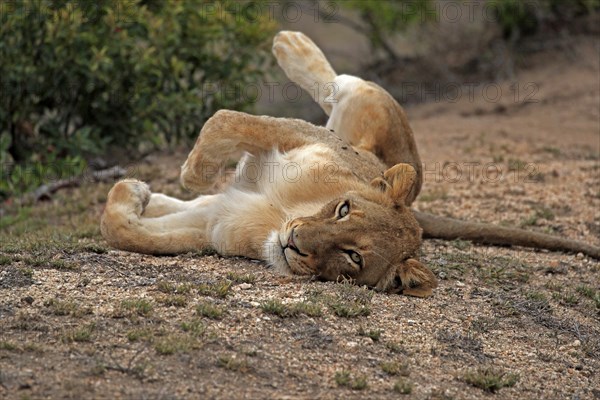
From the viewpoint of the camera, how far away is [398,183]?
577 cm

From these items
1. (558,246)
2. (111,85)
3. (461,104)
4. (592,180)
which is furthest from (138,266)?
(461,104)

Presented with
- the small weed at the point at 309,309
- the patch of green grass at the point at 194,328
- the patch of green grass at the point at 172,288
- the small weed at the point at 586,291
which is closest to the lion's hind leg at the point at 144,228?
the patch of green grass at the point at 172,288

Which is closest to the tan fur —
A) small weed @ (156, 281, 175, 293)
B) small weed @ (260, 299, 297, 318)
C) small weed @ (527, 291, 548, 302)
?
small weed @ (260, 299, 297, 318)

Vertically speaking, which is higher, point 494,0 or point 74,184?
point 494,0

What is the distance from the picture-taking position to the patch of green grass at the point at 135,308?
15.8ft

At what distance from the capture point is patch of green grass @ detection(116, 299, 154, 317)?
4.83 metres

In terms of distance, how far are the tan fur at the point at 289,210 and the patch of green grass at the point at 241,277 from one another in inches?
9.2

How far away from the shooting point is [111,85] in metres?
9.98

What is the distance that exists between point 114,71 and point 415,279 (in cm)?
513

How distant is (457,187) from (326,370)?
4781mm

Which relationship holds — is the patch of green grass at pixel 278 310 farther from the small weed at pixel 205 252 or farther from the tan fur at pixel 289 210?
the small weed at pixel 205 252

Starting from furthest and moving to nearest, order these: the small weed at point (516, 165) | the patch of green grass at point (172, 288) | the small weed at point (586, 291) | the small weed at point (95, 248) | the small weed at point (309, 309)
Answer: the small weed at point (516, 165), the small weed at point (586, 291), the small weed at point (95, 248), the patch of green grass at point (172, 288), the small weed at point (309, 309)

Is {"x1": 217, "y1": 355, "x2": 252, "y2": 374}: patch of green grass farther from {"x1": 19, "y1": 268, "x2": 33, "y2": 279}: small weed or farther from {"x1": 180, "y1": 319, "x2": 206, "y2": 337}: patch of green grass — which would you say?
{"x1": 19, "y1": 268, "x2": 33, "y2": 279}: small weed

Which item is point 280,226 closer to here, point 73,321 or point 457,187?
point 73,321
